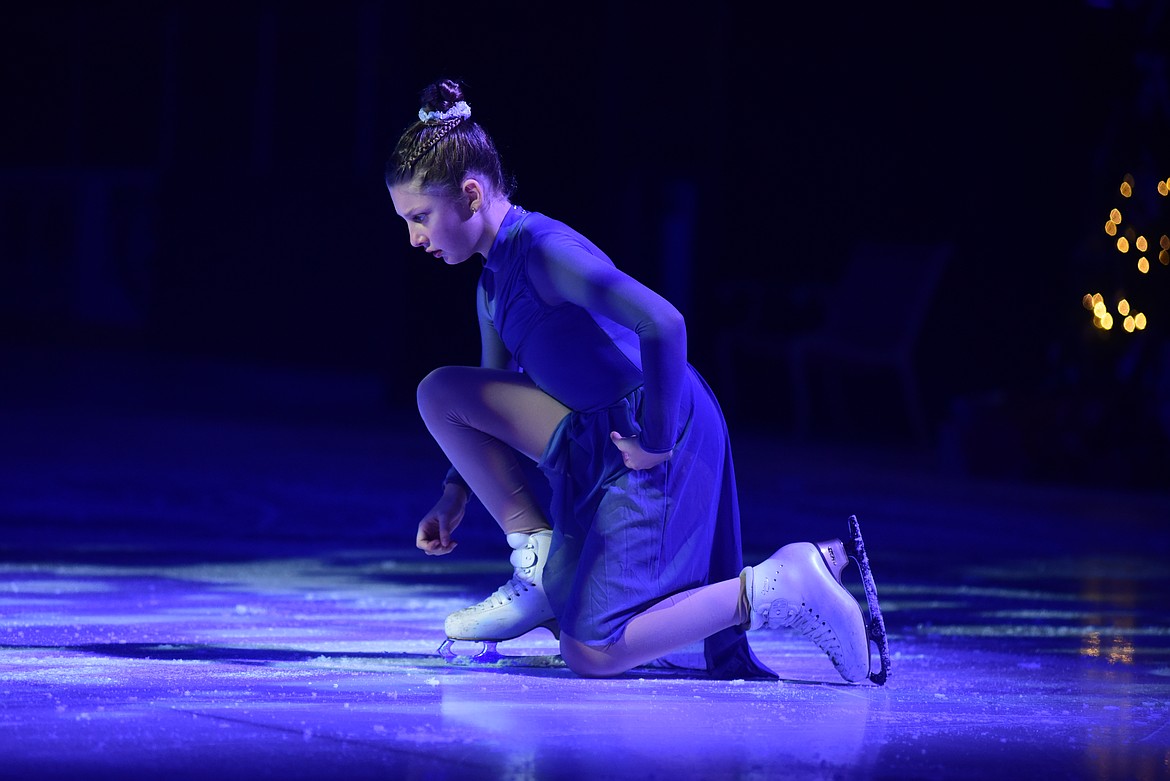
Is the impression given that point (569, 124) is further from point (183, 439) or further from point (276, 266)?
point (276, 266)

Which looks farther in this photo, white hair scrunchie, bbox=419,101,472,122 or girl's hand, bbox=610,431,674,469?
white hair scrunchie, bbox=419,101,472,122

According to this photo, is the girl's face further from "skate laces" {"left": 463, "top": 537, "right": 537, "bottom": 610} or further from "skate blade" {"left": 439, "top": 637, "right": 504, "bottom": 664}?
"skate blade" {"left": 439, "top": 637, "right": 504, "bottom": 664}

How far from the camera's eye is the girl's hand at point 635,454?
3.17 m

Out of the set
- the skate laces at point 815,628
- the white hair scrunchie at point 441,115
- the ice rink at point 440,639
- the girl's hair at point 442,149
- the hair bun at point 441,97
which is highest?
the hair bun at point 441,97

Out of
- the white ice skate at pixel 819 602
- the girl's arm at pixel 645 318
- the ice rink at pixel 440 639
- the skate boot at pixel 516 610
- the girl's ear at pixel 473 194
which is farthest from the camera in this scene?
the skate boot at pixel 516 610

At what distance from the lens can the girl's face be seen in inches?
129

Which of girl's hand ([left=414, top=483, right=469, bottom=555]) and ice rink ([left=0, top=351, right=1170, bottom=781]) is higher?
girl's hand ([left=414, top=483, right=469, bottom=555])

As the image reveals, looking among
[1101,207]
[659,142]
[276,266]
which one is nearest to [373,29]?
[276,266]

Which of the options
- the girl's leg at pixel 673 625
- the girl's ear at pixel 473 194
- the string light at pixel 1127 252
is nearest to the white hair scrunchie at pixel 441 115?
the girl's ear at pixel 473 194

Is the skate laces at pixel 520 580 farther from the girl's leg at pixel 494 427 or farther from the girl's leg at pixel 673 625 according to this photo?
the girl's leg at pixel 673 625

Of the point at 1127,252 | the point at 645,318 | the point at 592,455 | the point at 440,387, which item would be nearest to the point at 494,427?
the point at 440,387

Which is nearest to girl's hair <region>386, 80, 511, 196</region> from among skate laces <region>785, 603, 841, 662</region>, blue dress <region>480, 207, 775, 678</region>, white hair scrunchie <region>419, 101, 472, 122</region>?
white hair scrunchie <region>419, 101, 472, 122</region>

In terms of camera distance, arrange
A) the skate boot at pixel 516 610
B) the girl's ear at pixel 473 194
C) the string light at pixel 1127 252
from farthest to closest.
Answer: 1. the string light at pixel 1127 252
2. the skate boot at pixel 516 610
3. the girl's ear at pixel 473 194

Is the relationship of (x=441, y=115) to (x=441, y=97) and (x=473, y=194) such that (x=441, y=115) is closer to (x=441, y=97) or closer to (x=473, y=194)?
(x=441, y=97)
